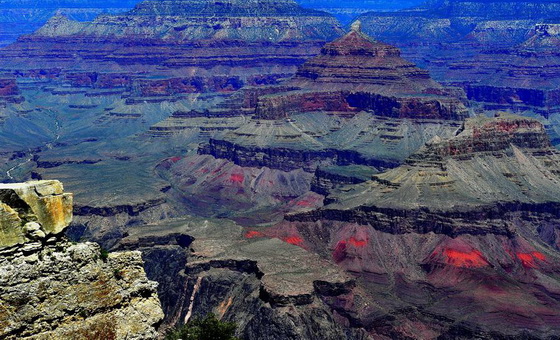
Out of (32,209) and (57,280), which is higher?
(32,209)

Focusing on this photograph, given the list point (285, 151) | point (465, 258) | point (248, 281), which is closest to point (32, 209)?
point (248, 281)

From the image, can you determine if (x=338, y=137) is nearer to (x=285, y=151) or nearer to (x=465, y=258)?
(x=285, y=151)

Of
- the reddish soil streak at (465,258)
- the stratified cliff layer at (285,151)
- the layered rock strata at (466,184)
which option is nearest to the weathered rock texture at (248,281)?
the layered rock strata at (466,184)

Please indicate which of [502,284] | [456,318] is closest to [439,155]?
[502,284]

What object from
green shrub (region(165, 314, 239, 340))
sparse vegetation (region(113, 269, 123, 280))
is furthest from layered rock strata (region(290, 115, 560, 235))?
sparse vegetation (region(113, 269, 123, 280))

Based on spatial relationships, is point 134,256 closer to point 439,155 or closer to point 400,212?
point 400,212

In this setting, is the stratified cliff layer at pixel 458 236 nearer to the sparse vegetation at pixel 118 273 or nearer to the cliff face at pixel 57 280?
the cliff face at pixel 57 280

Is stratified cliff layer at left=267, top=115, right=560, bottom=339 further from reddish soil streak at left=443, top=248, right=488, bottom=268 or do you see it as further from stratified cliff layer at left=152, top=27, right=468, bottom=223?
stratified cliff layer at left=152, top=27, right=468, bottom=223
